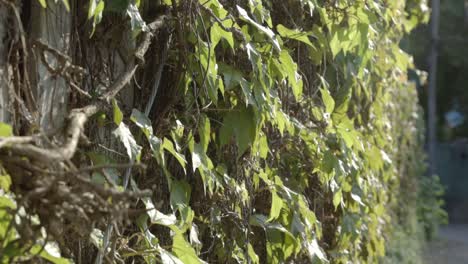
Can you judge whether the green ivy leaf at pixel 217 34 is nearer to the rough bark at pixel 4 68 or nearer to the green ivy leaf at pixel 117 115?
the green ivy leaf at pixel 117 115

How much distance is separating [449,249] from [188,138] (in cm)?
1007

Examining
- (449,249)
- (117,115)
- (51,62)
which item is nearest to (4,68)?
(51,62)

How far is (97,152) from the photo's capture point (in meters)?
2.74

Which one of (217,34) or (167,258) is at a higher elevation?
(217,34)

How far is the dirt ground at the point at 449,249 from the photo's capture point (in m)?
11.1

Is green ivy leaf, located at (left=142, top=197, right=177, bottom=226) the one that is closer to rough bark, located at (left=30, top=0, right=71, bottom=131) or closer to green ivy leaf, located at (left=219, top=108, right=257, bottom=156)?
rough bark, located at (left=30, top=0, right=71, bottom=131)

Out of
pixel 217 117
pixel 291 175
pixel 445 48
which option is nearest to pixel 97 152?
pixel 217 117

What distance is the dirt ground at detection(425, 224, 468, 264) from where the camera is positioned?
11.1m

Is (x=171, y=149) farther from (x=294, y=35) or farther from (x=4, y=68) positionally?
(x=294, y=35)

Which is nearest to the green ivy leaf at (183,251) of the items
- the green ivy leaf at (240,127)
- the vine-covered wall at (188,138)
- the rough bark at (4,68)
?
the vine-covered wall at (188,138)

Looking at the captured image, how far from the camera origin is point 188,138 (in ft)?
9.70

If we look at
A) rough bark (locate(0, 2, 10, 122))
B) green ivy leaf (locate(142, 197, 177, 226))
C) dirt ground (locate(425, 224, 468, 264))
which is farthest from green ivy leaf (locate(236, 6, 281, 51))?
dirt ground (locate(425, 224, 468, 264))

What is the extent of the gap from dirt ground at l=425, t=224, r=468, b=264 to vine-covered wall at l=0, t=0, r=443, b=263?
21.9 ft

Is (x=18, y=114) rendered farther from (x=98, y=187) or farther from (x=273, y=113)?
(x=273, y=113)
